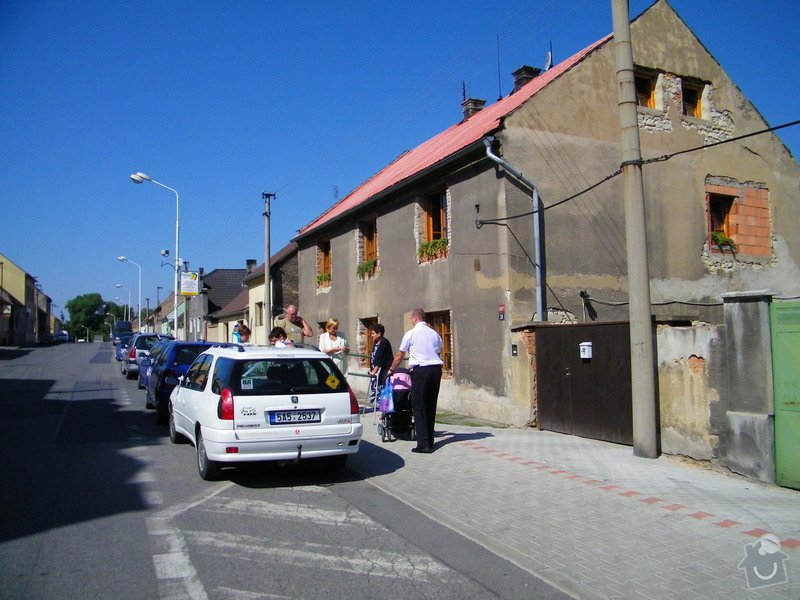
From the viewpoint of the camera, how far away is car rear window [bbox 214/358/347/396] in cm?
726

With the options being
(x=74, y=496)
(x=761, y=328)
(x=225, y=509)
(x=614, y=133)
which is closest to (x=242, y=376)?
(x=225, y=509)

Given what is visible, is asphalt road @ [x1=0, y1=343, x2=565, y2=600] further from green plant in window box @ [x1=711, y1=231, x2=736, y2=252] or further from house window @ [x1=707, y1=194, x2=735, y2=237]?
house window @ [x1=707, y1=194, x2=735, y2=237]

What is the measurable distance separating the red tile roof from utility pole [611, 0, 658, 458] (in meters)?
4.09

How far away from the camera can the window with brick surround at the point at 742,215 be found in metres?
15.6

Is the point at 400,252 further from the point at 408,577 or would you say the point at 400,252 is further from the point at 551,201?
the point at 408,577

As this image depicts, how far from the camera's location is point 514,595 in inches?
171

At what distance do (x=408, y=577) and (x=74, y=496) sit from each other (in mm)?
4061

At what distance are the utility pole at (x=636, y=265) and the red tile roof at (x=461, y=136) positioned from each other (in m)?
4.09

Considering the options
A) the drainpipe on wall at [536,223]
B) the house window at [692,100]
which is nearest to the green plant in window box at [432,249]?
the drainpipe on wall at [536,223]

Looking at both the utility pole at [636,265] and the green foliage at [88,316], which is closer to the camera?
the utility pole at [636,265]

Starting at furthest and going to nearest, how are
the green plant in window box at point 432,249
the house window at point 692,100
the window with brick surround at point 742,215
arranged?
the house window at point 692,100 → the window with brick surround at point 742,215 → the green plant in window box at point 432,249

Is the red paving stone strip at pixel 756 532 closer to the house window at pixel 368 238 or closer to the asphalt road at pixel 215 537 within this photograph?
the asphalt road at pixel 215 537

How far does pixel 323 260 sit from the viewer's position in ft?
76.7

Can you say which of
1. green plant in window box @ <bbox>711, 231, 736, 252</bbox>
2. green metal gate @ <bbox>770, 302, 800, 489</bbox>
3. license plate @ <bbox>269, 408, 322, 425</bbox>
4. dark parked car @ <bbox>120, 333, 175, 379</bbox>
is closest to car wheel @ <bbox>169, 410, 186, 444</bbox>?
license plate @ <bbox>269, 408, 322, 425</bbox>
